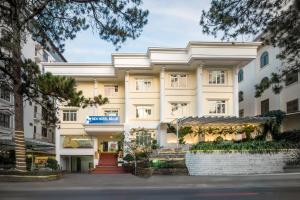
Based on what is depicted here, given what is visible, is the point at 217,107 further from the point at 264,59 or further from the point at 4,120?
the point at 4,120

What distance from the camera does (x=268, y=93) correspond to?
53.3 metres

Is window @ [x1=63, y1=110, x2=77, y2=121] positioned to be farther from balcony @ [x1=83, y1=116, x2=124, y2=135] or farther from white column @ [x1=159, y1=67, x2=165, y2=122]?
white column @ [x1=159, y1=67, x2=165, y2=122]

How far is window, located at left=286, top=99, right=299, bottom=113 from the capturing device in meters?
46.6

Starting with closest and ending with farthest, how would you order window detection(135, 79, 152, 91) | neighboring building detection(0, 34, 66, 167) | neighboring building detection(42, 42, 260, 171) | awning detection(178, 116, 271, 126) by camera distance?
awning detection(178, 116, 271, 126), neighboring building detection(42, 42, 260, 171), neighboring building detection(0, 34, 66, 167), window detection(135, 79, 152, 91)

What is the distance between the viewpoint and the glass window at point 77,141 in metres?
51.8

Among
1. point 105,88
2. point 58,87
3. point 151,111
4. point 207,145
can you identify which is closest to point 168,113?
point 151,111

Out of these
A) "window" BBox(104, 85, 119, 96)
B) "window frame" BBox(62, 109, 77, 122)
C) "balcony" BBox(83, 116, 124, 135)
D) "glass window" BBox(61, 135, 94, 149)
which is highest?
"window" BBox(104, 85, 119, 96)

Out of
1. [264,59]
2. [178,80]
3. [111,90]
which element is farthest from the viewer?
[111,90]

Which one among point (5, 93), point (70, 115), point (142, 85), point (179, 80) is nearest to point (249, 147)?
point (5, 93)

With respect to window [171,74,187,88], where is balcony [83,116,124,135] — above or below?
below

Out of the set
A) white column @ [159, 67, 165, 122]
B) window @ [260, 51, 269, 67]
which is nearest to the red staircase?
white column @ [159, 67, 165, 122]

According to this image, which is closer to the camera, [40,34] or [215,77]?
[40,34]

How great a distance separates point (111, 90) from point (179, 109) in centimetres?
844

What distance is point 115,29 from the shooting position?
20594 mm
